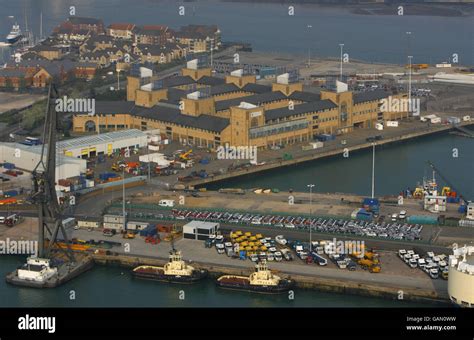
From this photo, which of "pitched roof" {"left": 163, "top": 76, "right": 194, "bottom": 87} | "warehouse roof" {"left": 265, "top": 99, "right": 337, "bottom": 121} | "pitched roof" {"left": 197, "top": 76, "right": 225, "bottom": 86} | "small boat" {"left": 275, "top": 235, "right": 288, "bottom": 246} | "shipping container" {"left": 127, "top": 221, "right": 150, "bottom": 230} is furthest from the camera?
"pitched roof" {"left": 197, "top": 76, "right": 225, "bottom": 86}

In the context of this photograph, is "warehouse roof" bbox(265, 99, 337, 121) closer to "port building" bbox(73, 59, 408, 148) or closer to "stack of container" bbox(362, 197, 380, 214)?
"port building" bbox(73, 59, 408, 148)

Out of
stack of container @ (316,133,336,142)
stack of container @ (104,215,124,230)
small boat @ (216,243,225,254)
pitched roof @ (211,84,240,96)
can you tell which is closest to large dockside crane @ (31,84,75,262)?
stack of container @ (104,215,124,230)

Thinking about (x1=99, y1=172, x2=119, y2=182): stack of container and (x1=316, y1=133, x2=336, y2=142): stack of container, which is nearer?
(x1=99, y1=172, x2=119, y2=182): stack of container

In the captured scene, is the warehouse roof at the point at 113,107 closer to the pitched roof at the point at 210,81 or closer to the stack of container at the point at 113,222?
the pitched roof at the point at 210,81

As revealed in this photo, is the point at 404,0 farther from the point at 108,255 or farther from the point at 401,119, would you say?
the point at 108,255

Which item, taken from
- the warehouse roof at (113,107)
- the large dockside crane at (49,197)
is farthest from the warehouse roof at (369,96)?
the large dockside crane at (49,197)

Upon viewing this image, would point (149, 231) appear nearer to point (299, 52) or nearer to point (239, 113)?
point (239, 113)
